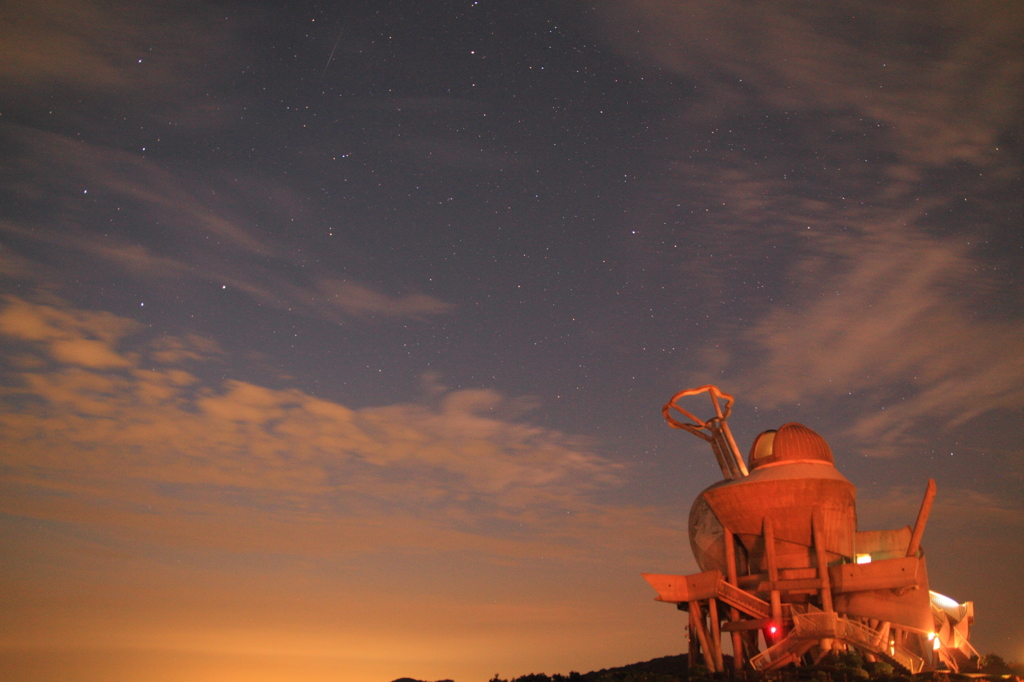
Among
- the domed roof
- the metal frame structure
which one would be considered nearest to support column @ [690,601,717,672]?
the metal frame structure

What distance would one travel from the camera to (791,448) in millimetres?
45312

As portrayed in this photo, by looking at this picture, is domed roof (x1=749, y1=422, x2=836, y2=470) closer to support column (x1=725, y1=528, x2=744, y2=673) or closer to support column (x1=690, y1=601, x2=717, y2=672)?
support column (x1=725, y1=528, x2=744, y2=673)

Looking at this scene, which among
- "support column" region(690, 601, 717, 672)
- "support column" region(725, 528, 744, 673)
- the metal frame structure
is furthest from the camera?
"support column" region(690, 601, 717, 672)

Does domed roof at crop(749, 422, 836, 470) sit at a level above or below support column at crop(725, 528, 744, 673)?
above

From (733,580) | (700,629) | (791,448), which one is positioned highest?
(791,448)

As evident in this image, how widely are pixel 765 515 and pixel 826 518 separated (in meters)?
3.07

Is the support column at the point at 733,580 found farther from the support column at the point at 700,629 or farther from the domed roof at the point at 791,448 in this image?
the domed roof at the point at 791,448

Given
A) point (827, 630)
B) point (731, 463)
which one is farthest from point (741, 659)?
point (731, 463)

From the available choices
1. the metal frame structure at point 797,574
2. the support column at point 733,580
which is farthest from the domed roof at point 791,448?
the support column at point 733,580

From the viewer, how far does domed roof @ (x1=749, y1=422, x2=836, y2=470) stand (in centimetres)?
4516

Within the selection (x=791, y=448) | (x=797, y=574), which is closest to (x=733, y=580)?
(x=797, y=574)

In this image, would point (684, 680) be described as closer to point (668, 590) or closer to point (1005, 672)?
point (668, 590)

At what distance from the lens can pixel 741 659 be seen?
44.9 metres

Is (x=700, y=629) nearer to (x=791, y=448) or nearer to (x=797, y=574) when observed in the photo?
(x=797, y=574)
